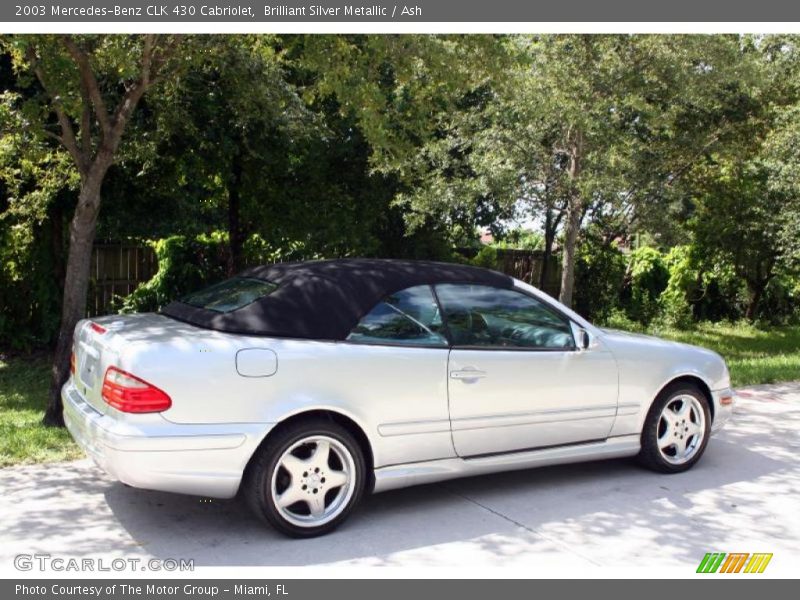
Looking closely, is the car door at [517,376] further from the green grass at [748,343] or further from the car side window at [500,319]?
the green grass at [748,343]

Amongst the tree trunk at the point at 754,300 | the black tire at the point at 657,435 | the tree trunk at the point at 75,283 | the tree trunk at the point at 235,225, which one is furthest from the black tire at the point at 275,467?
the tree trunk at the point at 754,300

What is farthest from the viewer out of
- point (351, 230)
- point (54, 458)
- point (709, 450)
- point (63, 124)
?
point (351, 230)

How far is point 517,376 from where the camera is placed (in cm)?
512

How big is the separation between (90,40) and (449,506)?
527 centimetres

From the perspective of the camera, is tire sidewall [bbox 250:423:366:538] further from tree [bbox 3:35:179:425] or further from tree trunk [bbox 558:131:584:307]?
tree trunk [bbox 558:131:584:307]

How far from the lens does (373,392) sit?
4.62 meters

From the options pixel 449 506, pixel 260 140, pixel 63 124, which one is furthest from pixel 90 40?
pixel 449 506

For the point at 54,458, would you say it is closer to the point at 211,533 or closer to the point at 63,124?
the point at 211,533

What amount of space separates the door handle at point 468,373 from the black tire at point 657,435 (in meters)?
1.53

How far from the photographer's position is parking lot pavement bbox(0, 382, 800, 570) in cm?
426

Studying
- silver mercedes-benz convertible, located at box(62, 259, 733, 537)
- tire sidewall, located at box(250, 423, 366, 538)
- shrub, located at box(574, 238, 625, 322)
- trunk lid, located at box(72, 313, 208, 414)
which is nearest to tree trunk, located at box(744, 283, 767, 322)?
shrub, located at box(574, 238, 625, 322)

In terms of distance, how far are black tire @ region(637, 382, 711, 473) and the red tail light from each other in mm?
3449

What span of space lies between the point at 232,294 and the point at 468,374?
64.1 inches

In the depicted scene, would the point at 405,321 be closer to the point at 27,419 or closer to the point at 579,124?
the point at 27,419
